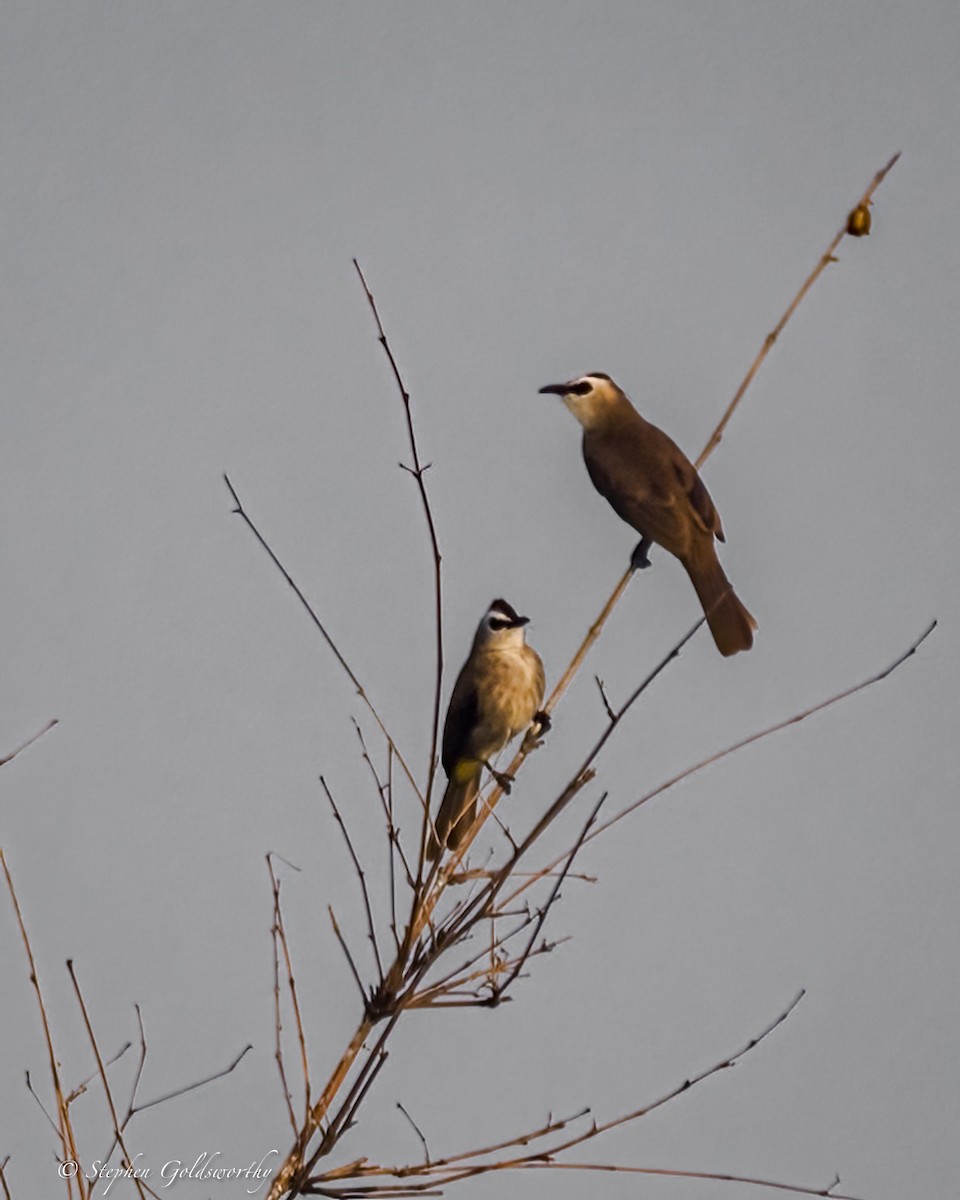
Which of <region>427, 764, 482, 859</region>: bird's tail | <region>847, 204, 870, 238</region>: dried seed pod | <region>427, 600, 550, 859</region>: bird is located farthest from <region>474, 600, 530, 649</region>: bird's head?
<region>847, 204, 870, 238</region>: dried seed pod

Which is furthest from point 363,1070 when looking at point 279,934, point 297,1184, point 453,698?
point 453,698

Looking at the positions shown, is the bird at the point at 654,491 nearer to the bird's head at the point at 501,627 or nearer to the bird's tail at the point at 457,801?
the bird's head at the point at 501,627

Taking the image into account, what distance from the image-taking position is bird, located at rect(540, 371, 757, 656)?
478cm

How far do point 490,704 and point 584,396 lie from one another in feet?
4.44

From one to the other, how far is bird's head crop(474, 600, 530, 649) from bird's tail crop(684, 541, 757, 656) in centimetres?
67

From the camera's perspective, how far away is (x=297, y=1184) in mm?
2648

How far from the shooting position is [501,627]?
18.2ft

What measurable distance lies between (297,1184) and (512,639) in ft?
10.1

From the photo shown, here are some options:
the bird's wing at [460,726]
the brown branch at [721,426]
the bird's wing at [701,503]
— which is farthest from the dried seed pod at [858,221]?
the bird's wing at [460,726]

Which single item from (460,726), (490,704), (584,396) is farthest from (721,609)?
(584,396)

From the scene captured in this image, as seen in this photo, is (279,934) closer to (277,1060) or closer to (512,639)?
(277,1060)

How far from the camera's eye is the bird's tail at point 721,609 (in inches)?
183

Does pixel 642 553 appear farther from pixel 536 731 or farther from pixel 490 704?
pixel 536 731

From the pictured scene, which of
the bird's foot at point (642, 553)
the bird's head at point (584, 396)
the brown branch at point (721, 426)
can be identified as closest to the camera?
the brown branch at point (721, 426)
